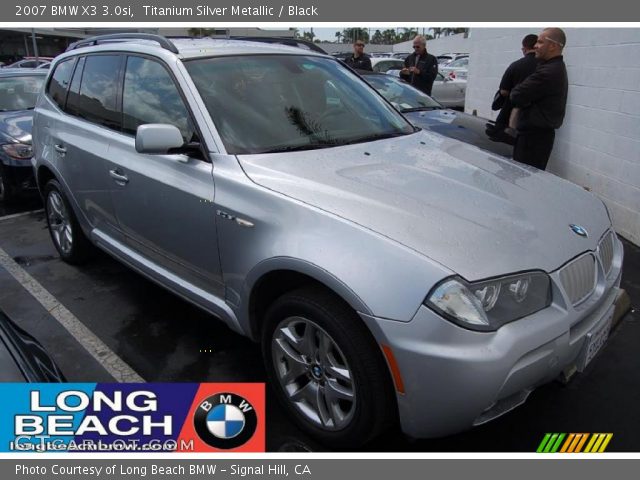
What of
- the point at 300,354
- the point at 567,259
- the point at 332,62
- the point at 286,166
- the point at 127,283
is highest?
the point at 332,62

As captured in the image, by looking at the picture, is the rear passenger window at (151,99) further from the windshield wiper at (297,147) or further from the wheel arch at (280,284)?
the wheel arch at (280,284)

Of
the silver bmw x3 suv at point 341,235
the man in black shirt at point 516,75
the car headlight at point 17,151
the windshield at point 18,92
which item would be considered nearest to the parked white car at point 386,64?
the man in black shirt at point 516,75

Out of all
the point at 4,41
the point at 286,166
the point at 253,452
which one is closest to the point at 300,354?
the point at 253,452

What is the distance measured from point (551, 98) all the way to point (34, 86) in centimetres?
672

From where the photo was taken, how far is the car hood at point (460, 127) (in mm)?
5992

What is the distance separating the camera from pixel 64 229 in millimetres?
4535

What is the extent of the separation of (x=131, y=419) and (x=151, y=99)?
1.89 meters

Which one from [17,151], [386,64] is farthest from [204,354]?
[386,64]

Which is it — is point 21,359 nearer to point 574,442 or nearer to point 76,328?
point 76,328

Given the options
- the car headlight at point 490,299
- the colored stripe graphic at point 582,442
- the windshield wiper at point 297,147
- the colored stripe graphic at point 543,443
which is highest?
the windshield wiper at point 297,147

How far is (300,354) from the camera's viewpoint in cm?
243

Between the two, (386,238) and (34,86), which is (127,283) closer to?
(386,238)

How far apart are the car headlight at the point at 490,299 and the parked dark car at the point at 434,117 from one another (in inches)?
150

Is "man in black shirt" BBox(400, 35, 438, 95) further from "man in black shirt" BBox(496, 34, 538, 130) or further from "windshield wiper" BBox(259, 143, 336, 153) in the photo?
"windshield wiper" BBox(259, 143, 336, 153)
